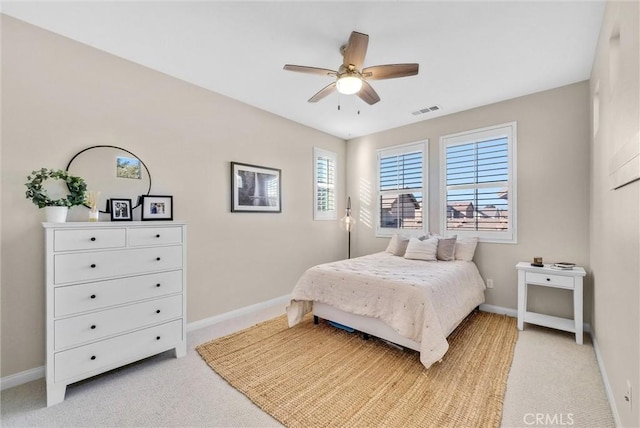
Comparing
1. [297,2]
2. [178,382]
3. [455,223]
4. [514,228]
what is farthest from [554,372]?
[297,2]

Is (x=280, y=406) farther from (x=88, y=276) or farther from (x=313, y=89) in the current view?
(x=313, y=89)

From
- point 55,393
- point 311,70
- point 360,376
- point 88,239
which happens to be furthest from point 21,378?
point 311,70

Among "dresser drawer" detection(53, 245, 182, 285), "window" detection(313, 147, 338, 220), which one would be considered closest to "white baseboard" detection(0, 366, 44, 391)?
"dresser drawer" detection(53, 245, 182, 285)

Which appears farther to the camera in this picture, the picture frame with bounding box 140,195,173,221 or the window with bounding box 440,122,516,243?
the window with bounding box 440,122,516,243

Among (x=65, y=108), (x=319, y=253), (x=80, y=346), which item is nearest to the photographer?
(x=80, y=346)

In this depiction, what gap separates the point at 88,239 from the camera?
201 centimetres

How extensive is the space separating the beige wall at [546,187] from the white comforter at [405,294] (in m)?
0.41

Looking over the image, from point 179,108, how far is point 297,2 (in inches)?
68.8

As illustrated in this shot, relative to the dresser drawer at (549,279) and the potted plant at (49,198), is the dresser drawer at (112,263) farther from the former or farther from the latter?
the dresser drawer at (549,279)

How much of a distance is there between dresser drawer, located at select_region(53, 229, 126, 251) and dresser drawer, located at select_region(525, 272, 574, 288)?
3.87 meters

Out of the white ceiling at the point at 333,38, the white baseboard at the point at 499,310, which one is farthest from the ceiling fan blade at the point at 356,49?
the white baseboard at the point at 499,310

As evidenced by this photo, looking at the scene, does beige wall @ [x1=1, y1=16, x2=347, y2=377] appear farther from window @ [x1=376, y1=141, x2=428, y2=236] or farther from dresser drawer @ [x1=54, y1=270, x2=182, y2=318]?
window @ [x1=376, y1=141, x2=428, y2=236]

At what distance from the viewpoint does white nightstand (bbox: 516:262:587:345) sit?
2672 mm

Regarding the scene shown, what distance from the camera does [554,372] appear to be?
7.14ft
